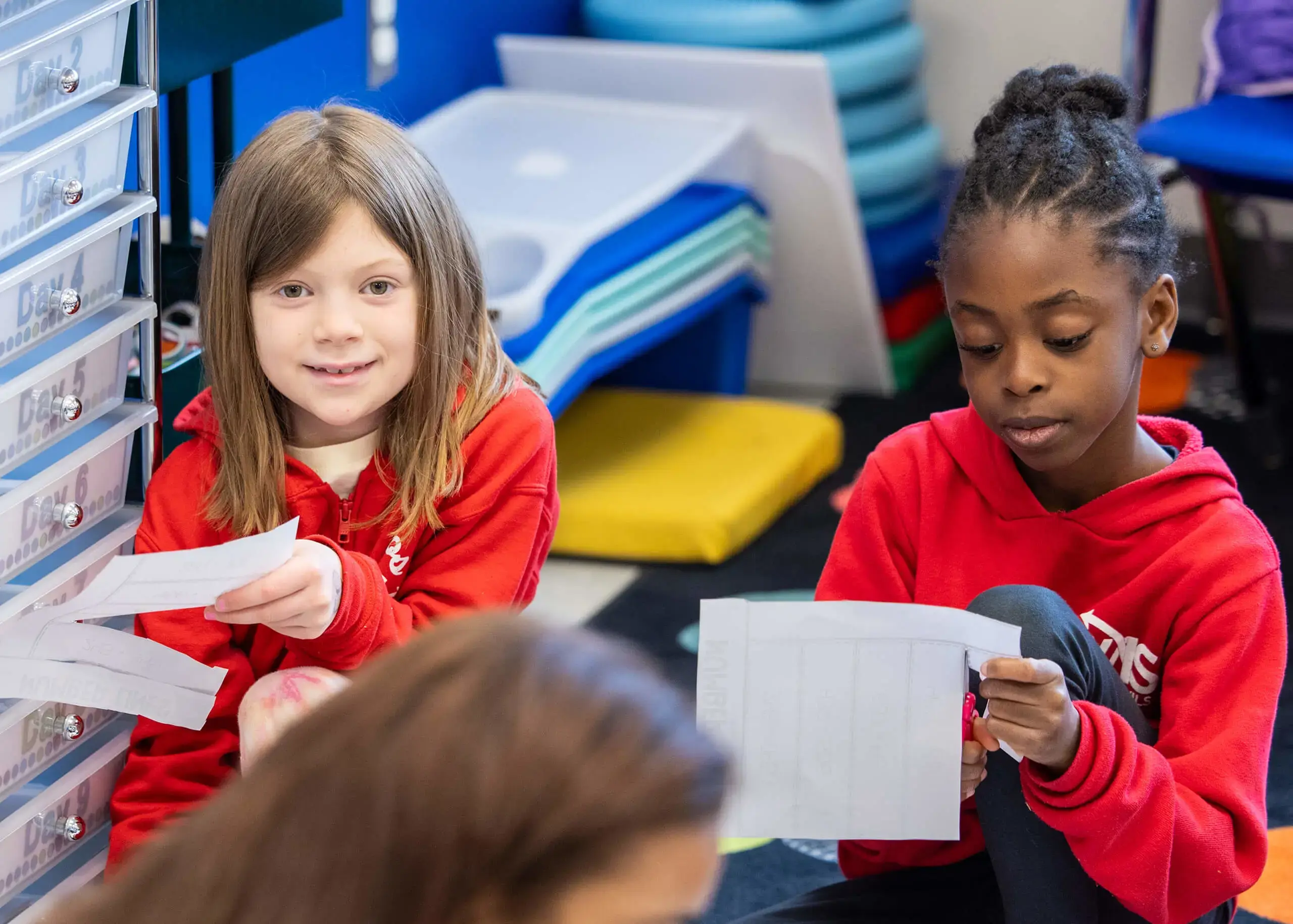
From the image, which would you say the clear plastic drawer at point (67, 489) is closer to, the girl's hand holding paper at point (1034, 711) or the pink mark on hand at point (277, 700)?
the pink mark on hand at point (277, 700)

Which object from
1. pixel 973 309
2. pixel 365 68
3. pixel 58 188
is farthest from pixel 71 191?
pixel 365 68

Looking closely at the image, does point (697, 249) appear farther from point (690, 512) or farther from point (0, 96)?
point (0, 96)

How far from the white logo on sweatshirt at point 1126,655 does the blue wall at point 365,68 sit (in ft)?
3.68

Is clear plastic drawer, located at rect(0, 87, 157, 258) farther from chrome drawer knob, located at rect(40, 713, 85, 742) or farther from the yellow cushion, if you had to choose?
the yellow cushion

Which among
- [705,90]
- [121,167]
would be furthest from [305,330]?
[705,90]

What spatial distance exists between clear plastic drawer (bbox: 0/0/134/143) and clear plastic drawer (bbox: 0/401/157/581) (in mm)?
204

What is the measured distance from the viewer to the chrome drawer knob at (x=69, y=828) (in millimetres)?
1096

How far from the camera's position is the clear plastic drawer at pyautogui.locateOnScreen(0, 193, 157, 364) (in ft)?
3.22

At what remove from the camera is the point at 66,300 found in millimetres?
1030

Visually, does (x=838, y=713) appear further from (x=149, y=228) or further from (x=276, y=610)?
(x=149, y=228)

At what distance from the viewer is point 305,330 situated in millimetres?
1137

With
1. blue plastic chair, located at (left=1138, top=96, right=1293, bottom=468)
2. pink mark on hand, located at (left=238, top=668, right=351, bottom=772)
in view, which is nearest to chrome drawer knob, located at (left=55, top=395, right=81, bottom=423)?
pink mark on hand, located at (left=238, top=668, right=351, bottom=772)

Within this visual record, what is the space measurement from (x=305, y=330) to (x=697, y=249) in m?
1.16

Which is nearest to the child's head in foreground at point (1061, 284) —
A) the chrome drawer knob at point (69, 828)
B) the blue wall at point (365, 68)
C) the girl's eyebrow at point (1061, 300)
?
the girl's eyebrow at point (1061, 300)
